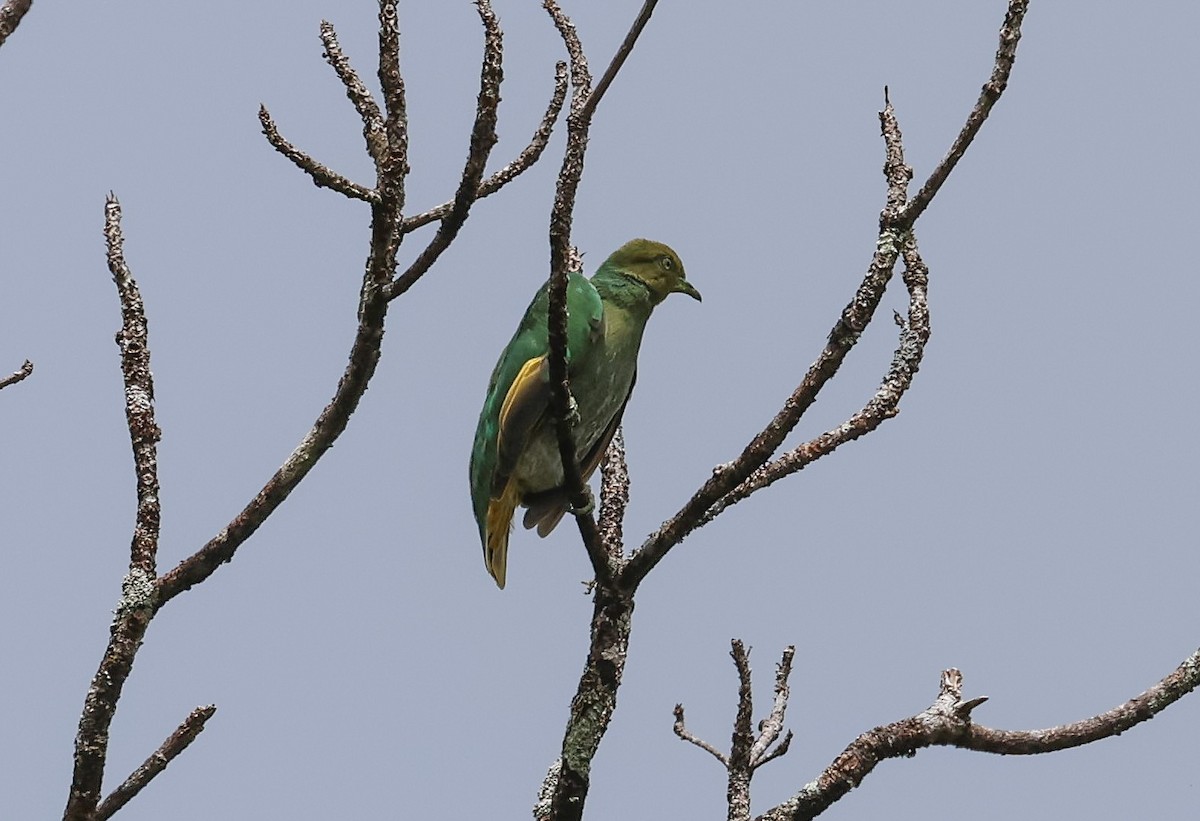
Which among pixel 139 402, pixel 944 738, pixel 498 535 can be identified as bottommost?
pixel 944 738

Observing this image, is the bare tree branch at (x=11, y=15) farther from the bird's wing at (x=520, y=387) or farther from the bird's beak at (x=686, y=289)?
the bird's beak at (x=686, y=289)

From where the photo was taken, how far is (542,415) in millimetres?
5758

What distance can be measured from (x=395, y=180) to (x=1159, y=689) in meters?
2.60

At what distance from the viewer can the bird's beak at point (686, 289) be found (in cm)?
707

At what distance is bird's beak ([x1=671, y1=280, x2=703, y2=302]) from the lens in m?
7.07

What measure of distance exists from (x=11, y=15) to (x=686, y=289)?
403cm

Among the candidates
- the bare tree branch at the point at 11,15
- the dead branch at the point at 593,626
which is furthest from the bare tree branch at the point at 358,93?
the bare tree branch at the point at 11,15

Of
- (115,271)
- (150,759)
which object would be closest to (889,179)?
(115,271)

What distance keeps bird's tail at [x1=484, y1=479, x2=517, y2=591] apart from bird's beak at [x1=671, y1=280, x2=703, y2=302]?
4.76 ft

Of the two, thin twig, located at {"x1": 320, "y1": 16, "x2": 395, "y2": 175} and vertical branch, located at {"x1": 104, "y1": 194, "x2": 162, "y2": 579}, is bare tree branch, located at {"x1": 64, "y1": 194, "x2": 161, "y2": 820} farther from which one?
thin twig, located at {"x1": 320, "y1": 16, "x2": 395, "y2": 175}

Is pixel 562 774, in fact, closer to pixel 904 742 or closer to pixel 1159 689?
pixel 904 742

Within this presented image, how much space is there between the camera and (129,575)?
165 inches

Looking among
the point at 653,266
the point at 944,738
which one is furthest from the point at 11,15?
the point at 653,266

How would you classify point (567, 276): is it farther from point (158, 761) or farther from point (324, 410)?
point (158, 761)
